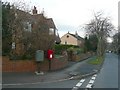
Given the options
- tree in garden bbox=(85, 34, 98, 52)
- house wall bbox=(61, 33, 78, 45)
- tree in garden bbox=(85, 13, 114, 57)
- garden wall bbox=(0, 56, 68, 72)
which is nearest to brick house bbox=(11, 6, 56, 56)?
garden wall bbox=(0, 56, 68, 72)

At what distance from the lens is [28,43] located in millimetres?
20953

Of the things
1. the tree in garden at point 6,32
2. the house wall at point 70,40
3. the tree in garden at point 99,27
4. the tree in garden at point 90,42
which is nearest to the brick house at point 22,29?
the tree in garden at point 6,32

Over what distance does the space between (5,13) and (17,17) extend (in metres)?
1.63

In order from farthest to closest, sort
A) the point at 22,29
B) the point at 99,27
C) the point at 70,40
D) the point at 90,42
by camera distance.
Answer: the point at 70,40
the point at 90,42
the point at 99,27
the point at 22,29

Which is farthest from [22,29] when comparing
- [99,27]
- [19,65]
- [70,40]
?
[70,40]

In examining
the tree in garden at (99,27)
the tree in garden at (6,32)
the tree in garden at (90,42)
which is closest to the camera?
the tree in garden at (6,32)

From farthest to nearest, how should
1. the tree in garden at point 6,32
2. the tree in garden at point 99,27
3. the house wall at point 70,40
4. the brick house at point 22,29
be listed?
the house wall at point 70,40, the tree in garden at point 99,27, the brick house at point 22,29, the tree in garden at point 6,32

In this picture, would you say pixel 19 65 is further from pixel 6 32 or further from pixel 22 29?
pixel 22 29

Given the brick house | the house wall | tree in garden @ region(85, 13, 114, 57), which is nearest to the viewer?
the brick house

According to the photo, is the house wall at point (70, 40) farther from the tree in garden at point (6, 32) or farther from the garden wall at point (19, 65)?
the tree in garden at point (6, 32)

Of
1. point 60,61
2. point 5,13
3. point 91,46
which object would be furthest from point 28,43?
point 91,46

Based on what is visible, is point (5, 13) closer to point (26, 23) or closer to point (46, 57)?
point (26, 23)

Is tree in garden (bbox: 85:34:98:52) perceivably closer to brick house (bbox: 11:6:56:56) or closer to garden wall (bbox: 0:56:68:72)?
brick house (bbox: 11:6:56:56)

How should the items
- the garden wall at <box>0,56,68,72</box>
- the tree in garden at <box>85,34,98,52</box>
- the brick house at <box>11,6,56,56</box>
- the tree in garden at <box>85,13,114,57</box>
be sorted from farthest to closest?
the tree in garden at <box>85,34,98,52</box>
the tree in garden at <box>85,13,114,57</box>
the brick house at <box>11,6,56,56</box>
the garden wall at <box>0,56,68,72</box>
